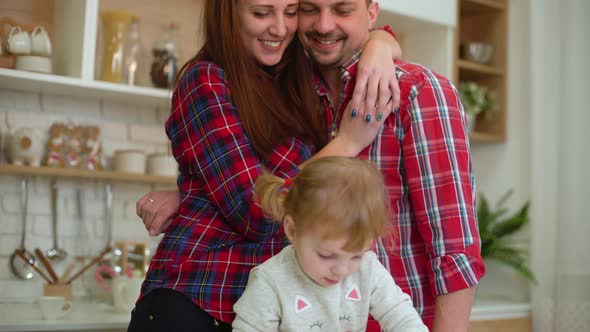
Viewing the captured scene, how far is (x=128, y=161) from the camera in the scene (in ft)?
9.48

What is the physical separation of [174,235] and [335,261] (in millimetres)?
408

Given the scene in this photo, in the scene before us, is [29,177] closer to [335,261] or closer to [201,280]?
[201,280]

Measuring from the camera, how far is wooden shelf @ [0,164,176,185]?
105 inches

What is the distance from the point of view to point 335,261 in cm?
121

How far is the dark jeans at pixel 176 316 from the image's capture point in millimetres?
1386

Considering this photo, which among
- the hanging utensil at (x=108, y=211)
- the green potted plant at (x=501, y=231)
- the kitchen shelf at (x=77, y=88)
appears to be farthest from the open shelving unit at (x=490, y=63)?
the hanging utensil at (x=108, y=211)

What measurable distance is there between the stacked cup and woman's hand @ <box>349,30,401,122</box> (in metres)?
1.45

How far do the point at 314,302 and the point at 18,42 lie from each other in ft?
5.74

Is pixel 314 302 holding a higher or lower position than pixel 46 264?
higher

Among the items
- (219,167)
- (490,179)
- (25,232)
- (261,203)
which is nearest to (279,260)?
(261,203)

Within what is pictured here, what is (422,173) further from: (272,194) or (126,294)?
(126,294)

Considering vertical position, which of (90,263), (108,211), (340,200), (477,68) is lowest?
(90,263)

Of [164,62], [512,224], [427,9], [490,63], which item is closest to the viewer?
[164,62]

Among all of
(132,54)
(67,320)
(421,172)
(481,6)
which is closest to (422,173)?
(421,172)
